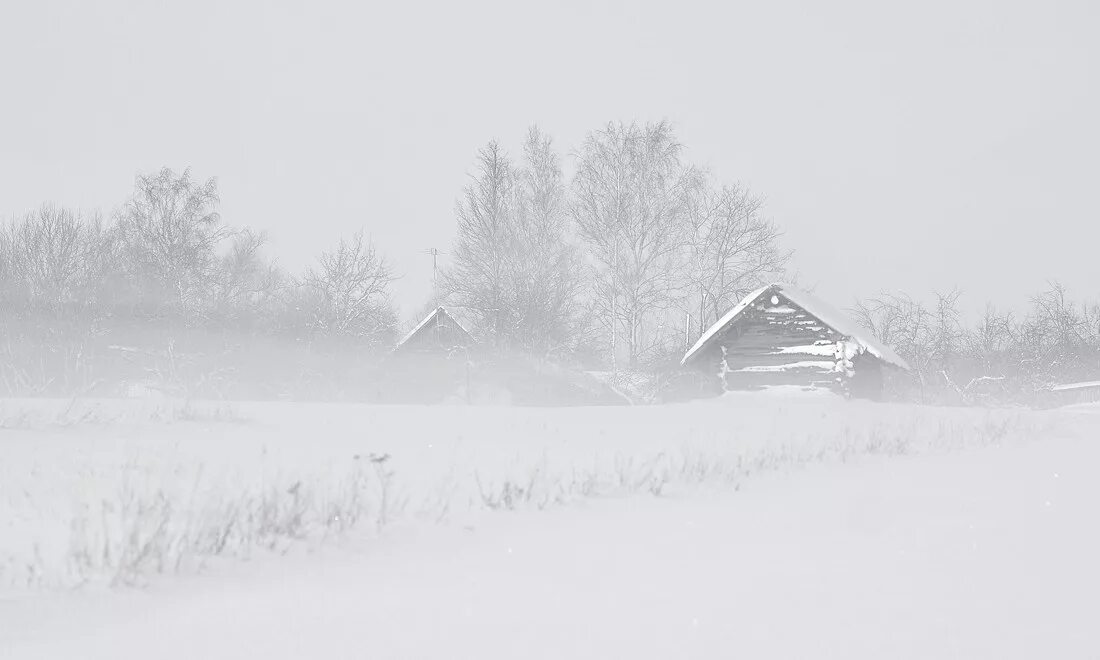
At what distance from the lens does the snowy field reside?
2.69 meters

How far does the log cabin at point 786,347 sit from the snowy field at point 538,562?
12135 mm

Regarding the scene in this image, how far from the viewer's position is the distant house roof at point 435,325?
25.7 meters

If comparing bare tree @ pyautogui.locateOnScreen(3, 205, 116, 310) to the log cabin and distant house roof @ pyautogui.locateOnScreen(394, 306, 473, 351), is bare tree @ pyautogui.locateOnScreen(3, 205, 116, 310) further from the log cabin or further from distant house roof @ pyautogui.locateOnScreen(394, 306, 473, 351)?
the log cabin

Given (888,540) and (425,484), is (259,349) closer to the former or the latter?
(425,484)

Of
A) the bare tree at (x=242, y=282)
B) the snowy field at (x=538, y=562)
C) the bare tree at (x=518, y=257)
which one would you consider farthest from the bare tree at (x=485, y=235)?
the snowy field at (x=538, y=562)

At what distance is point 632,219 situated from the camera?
2650 cm

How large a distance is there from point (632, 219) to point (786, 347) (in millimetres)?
8177

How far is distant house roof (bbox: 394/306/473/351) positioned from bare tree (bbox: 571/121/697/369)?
422cm

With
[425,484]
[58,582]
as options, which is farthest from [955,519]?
[58,582]

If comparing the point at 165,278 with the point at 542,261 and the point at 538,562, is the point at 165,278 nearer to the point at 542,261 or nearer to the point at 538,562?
the point at 542,261

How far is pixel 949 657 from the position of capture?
261 centimetres

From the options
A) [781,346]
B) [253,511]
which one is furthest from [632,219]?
[253,511]

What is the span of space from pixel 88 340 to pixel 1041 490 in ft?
76.0

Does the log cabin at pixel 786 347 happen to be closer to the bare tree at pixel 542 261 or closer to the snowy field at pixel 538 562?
the bare tree at pixel 542 261
